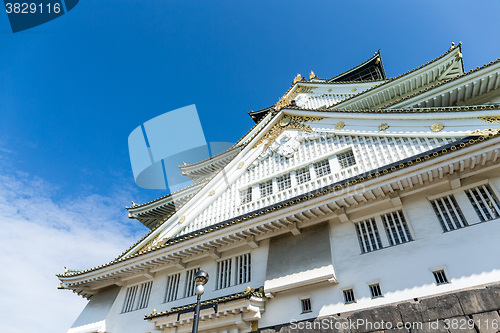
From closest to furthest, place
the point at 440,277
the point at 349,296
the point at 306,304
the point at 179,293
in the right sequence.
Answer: the point at 440,277
the point at 349,296
the point at 306,304
the point at 179,293

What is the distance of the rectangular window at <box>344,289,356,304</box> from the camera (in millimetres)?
8961

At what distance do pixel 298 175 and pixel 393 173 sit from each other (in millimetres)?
5128

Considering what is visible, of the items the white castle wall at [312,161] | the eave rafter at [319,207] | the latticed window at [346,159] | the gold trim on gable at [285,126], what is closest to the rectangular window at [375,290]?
the eave rafter at [319,207]

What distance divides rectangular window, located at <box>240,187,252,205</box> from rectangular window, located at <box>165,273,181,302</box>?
455cm

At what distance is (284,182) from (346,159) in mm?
3040

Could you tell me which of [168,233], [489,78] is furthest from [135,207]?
[489,78]

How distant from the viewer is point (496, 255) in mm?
7676

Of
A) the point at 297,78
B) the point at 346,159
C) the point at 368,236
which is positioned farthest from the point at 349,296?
the point at 297,78

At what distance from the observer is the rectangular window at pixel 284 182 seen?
13.7m

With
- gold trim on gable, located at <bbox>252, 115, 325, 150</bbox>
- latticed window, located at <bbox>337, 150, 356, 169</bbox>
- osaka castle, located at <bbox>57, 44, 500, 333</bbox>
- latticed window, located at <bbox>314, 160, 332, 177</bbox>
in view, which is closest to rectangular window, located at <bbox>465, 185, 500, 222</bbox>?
osaka castle, located at <bbox>57, 44, 500, 333</bbox>

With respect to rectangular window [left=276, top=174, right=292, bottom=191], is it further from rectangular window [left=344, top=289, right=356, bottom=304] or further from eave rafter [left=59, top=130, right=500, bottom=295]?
rectangular window [left=344, top=289, right=356, bottom=304]

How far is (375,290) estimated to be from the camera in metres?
8.79

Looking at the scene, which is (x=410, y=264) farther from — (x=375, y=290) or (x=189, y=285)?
(x=189, y=285)

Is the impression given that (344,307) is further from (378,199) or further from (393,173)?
(393,173)
